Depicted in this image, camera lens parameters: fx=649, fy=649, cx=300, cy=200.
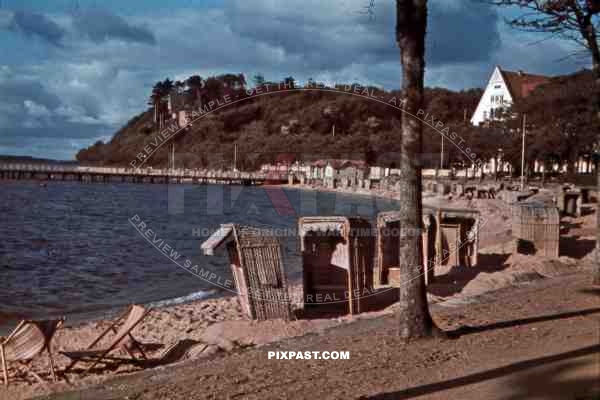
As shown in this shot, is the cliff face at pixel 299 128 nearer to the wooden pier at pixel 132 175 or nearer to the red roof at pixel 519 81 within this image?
the wooden pier at pixel 132 175

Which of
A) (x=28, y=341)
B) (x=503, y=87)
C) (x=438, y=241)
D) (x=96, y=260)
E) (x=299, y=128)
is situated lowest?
(x=96, y=260)

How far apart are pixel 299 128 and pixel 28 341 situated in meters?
79.3

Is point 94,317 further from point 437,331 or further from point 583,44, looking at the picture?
point 583,44

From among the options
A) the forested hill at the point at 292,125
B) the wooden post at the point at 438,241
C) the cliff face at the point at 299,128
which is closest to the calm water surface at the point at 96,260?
the wooden post at the point at 438,241

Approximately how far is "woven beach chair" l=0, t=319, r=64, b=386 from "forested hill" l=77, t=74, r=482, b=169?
7002cm

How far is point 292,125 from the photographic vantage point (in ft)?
274

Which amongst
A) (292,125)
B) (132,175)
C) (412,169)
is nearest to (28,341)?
(412,169)

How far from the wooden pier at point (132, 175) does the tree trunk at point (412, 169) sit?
76.1 m

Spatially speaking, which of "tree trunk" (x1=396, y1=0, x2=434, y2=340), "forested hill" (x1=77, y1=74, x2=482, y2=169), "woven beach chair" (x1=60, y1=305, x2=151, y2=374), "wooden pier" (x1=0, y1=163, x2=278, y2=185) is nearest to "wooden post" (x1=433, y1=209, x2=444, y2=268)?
"tree trunk" (x1=396, y1=0, x2=434, y2=340)

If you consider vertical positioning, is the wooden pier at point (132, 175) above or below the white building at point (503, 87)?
below

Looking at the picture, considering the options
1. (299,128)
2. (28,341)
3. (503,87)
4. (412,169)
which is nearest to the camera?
(412,169)

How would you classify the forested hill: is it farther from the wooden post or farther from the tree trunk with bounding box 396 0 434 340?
the tree trunk with bounding box 396 0 434 340

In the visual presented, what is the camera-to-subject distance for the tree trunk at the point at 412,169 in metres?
6.65

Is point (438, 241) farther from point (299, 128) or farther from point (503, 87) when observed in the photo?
point (299, 128)
